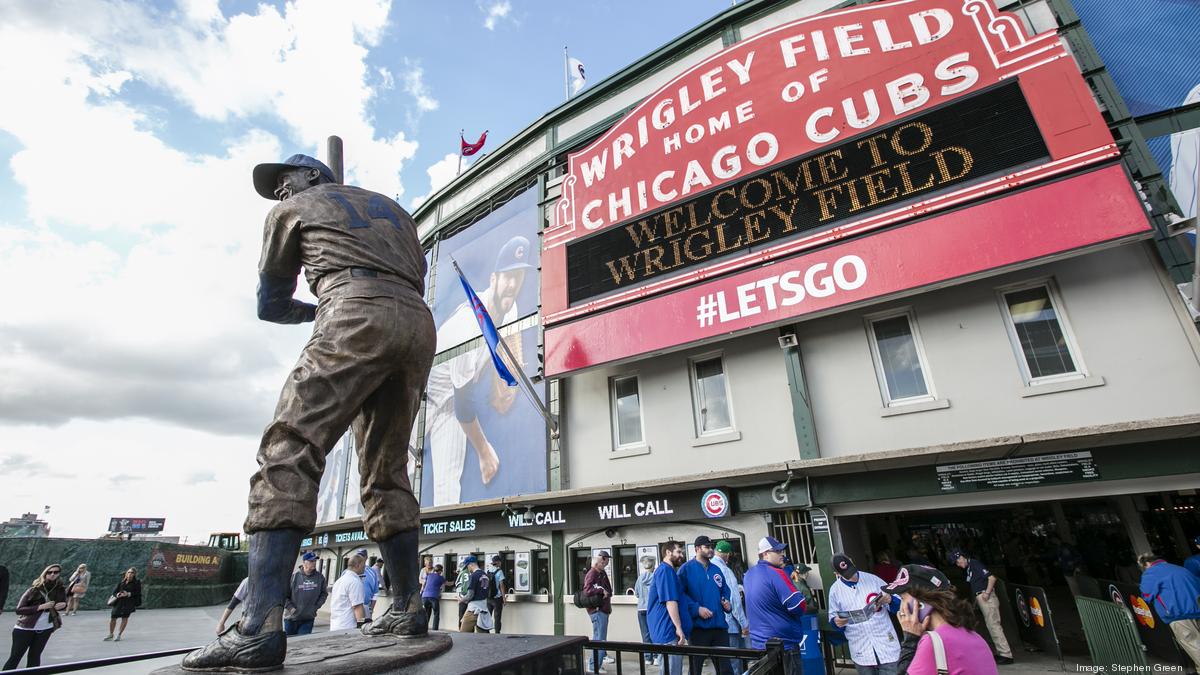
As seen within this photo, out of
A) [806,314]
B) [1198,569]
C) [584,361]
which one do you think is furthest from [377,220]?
[1198,569]

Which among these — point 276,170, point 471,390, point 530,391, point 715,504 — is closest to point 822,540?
point 715,504

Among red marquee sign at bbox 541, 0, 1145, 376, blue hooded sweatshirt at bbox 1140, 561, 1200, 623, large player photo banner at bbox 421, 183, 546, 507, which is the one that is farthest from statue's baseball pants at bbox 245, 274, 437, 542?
large player photo banner at bbox 421, 183, 546, 507

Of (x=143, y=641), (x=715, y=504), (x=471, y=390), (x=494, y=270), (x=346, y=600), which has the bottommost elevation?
(x=143, y=641)

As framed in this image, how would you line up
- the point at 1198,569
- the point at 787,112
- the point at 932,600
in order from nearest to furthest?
the point at 932,600, the point at 1198,569, the point at 787,112

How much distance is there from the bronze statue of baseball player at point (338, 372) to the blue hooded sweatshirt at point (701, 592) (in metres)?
4.15

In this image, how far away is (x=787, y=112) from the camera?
34.1ft

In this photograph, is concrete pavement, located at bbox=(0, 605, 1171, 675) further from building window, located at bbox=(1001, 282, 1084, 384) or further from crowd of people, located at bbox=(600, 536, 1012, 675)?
building window, located at bbox=(1001, 282, 1084, 384)

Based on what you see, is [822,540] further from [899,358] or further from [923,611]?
[923,611]

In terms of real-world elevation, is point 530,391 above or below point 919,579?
above

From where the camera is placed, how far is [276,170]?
9.71 feet

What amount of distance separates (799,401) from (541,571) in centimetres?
Answer: 687

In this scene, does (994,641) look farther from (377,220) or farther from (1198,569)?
(377,220)

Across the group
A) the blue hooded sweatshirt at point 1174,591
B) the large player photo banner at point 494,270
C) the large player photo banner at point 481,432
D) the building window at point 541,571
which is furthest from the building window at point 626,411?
the blue hooded sweatshirt at point 1174,591

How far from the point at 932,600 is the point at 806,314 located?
6.09 meters
